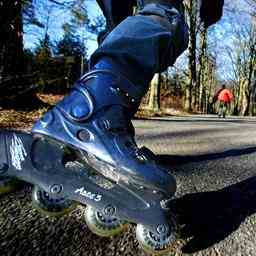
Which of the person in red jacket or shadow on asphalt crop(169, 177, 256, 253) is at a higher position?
shadow on asphalt crop(169, 177, 256, 253)

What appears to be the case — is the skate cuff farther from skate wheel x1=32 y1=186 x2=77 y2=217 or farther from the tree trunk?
the tree trunk

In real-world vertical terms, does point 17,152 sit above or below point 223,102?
above

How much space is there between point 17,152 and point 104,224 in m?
0.22

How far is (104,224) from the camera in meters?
0.73

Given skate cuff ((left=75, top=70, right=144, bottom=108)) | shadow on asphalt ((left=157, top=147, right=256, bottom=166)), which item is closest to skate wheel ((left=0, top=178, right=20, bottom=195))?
skate cuff ((left=75, top=70, right=144, bottom=108))

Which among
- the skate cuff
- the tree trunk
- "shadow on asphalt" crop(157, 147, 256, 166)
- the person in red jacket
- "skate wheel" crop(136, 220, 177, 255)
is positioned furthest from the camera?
the tree trunk

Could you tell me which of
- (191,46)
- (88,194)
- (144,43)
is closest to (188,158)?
(144,43)

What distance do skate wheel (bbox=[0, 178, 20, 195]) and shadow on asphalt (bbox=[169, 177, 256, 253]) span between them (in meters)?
0.35

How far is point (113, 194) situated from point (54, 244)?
0.14 metres

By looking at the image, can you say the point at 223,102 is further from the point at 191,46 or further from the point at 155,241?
the point at 155,241

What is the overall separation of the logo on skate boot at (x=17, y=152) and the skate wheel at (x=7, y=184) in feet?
0.11

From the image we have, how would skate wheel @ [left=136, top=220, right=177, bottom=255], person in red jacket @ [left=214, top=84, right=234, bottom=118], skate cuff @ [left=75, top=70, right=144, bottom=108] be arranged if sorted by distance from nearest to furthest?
skate wheel @ [left=136, top=220, right=177, bottom=255] < skate cuff @ [left=75, top=70, right=144, bottom=108] < person in red jacket @ [left=214, top=84, right=234, bottom=118]

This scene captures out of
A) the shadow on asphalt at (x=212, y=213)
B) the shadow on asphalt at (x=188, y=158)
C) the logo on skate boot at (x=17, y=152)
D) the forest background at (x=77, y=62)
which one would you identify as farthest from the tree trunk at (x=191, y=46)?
the logo on skate boot at (x=17, y=152)

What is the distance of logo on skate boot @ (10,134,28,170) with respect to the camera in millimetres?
732
